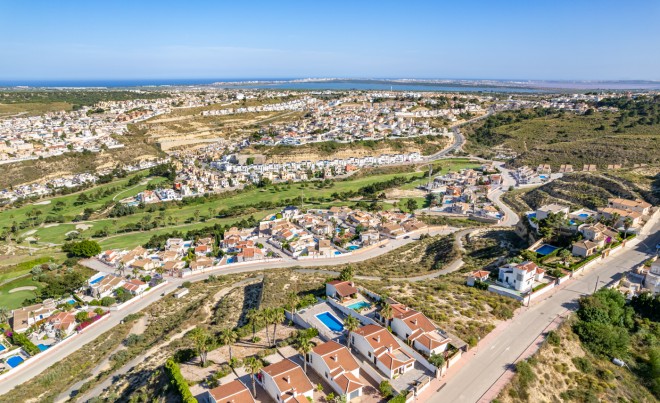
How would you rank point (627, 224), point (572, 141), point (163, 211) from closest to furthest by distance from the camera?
point (627, 224), point (163, 211), point (572, 141)

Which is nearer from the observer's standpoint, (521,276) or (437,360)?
(437,360)

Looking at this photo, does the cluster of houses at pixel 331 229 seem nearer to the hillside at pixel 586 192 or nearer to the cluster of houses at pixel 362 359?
the hillside at pixel 586 192

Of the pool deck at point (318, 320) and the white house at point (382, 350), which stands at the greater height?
the white house at point (382, 350)

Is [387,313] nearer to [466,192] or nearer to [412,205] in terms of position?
[412,205]

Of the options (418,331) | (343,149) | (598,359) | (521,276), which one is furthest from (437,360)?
(343,149)

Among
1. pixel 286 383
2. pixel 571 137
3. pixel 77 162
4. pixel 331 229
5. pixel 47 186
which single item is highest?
pixel 571 137

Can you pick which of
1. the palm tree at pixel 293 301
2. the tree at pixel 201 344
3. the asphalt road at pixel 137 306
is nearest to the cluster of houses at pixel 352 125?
the asphalt road at pixel 137 306

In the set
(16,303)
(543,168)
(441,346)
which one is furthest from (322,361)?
(543,168)
